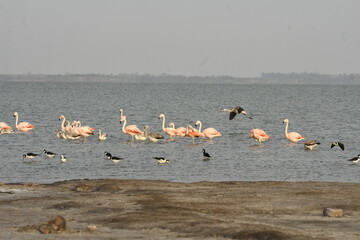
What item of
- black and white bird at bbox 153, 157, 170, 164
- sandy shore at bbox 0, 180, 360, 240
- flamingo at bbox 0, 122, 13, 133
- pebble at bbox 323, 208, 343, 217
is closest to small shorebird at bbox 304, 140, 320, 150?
black and white bird at bbox 153, 157, 170, 164

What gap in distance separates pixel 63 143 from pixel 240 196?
25.7m

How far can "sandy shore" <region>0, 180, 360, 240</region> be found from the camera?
A: 47.9 feet

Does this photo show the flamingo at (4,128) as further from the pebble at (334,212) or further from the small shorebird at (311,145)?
the pebble at (334,212)

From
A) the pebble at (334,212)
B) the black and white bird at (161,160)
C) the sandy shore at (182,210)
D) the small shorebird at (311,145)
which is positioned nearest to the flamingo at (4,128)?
the black and white bird at (161,160)

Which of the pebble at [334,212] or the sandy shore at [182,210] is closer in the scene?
the sandy shore at [182,210]

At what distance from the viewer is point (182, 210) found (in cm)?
1700

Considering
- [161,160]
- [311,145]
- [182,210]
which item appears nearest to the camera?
[182,210]

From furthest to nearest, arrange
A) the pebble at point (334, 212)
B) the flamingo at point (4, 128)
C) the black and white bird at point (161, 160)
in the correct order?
the flamingo at point (4, 128) < the black and white bird at point (161, 160) < the pebble at point (334, 212)

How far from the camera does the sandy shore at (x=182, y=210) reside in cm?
1460

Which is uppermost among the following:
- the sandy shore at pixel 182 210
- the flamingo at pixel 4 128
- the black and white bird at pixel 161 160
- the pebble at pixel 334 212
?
the pebble at pixel 334 212

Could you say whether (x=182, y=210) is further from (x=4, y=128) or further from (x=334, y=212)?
(x=4, y=128)

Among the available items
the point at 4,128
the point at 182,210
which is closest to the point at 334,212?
the point at 182,210

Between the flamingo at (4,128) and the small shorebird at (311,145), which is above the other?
the small shorebird at (311,145)

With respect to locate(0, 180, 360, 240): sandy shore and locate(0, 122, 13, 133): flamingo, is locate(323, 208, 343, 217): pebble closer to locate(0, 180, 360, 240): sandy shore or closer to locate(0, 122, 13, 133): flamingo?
locate(0, 180, 360, 240): sandy shore
